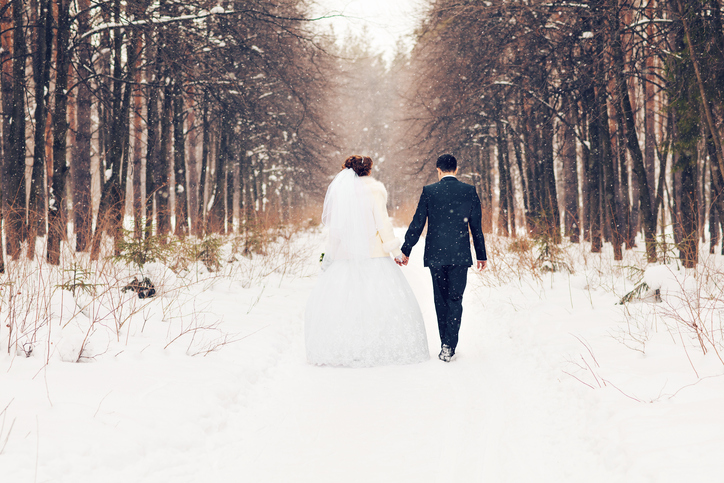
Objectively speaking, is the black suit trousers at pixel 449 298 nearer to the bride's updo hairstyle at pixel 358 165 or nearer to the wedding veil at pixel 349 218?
the wedding veil at pixel 349 218

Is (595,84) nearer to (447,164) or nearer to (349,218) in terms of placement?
(447,164)

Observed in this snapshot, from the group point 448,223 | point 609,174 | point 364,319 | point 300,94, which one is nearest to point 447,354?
point 364,319

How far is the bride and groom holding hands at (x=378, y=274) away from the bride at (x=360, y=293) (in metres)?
0.01

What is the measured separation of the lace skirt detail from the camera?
199 inches

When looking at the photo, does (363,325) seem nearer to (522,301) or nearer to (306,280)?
(522,301)

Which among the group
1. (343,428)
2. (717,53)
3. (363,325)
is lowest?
(343,428)

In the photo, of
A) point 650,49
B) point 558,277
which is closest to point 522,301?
point 558,277

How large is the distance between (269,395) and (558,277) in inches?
262

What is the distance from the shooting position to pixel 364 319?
5.12 meters

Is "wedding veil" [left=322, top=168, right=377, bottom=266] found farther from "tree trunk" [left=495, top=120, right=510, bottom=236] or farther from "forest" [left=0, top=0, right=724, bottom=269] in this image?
"tree trunk" [left=495, top=120, right=510, bottom=236]

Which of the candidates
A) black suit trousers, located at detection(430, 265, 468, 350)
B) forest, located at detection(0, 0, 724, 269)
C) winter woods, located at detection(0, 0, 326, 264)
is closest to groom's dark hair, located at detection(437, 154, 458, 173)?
black suit trousers, located at detection(430, 265, 468, 350)

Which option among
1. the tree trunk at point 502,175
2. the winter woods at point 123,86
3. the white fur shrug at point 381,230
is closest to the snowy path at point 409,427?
the white fur shrug at point 381,230

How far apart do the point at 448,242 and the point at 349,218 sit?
112 cm

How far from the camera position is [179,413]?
343 cm
